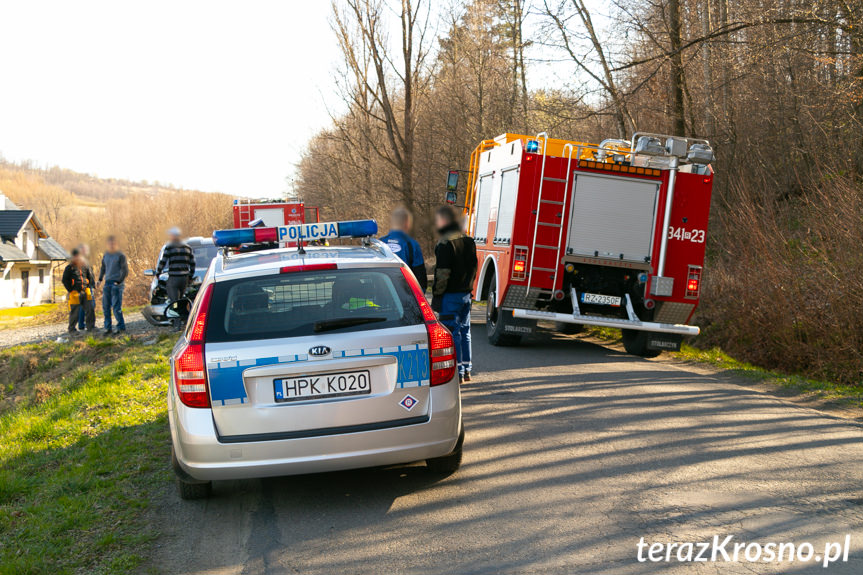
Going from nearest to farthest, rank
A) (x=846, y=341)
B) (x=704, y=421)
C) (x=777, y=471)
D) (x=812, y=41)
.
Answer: (x=777, y=471) → (x=704, y=421) → (x=846, y=341) → (x=812, y=41)

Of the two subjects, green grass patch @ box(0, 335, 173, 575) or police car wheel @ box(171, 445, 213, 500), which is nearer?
green grass patch @ box(0, 335, 173, 575)

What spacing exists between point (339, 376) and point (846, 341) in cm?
740

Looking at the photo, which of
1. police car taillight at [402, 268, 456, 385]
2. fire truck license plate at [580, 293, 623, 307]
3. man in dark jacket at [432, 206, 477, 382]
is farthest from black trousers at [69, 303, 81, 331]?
police car taillight at [402, 268, 456, 385]

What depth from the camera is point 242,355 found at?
14.6 feet

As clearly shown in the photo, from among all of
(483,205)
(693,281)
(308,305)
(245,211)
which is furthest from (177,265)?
(245,211)

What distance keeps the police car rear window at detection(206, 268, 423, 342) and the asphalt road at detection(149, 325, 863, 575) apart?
3.83 feet

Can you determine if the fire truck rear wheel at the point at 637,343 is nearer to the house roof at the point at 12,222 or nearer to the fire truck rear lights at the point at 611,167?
the fire truck rear lights at the point at 611,167

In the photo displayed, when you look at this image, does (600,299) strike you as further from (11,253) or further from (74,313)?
(11,253)

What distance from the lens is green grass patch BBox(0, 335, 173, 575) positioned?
4277 millimetres

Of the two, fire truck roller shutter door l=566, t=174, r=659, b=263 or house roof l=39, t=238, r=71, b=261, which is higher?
fire truck roller shutter door l=566, t=174, r=659, b=263

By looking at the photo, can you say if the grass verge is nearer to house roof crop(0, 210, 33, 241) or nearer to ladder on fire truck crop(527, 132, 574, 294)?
ladder on fire truck crop(527, 132, 574, 294)

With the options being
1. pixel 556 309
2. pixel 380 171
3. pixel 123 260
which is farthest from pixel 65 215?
pixel 556 309

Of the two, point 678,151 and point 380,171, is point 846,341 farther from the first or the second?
point 380,171

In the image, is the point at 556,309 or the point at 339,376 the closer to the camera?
the point at 339,376
